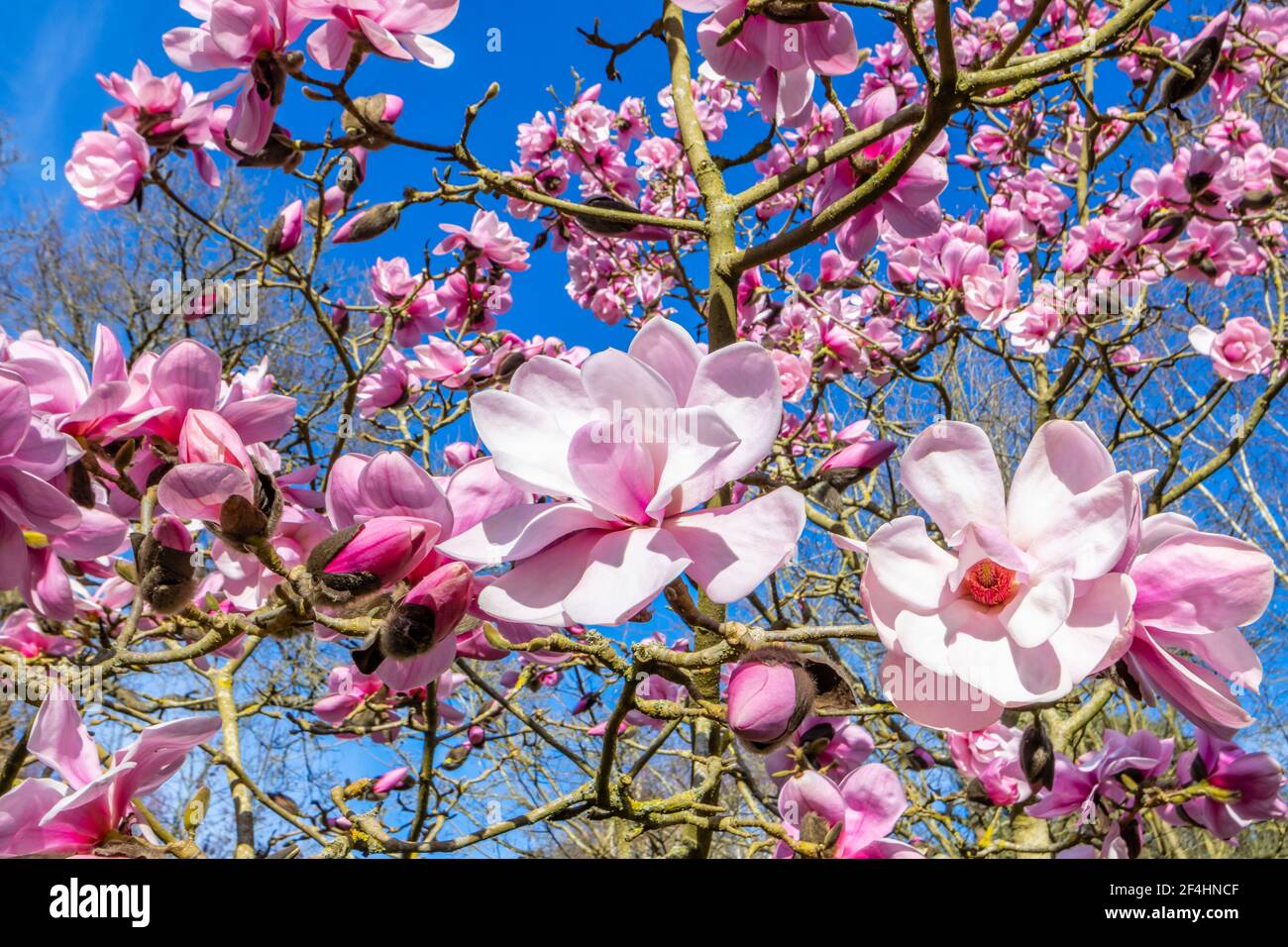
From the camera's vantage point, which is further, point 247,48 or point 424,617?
point 247,48

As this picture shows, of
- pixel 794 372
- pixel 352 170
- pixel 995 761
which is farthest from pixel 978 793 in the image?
pixel 352 170

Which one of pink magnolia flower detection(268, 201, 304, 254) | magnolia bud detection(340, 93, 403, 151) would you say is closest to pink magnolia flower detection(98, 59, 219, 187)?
pink magnolia flower detection(268, 201, 304, 254)

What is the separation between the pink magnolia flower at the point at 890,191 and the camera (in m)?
1.15

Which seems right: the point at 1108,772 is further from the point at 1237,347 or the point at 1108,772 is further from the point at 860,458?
the point at 1237,347

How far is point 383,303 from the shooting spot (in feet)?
8.17

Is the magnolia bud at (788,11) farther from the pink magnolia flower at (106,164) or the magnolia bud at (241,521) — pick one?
the pink magnolia flower at (106,164)

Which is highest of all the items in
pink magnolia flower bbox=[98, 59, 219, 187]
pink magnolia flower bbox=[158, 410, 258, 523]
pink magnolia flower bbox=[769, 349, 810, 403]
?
pink magnolia flower bbox=[98, 59, 219, 187]

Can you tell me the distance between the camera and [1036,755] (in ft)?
3.85

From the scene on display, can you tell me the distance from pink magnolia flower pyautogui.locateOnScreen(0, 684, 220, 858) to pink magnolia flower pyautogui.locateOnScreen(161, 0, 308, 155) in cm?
67

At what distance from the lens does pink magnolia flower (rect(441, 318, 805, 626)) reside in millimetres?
557

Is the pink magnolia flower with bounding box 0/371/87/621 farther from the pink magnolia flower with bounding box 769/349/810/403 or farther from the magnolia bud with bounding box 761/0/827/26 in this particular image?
the pink magnolia flower with bounding box 769/349/810/403

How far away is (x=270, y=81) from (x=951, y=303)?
1.90 m

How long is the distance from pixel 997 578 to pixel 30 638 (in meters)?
1.85

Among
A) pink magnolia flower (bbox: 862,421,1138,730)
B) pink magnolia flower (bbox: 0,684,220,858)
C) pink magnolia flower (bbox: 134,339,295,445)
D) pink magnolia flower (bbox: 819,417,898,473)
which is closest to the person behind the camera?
pink magnolia flower (bbox: 862,421,1138,730)
